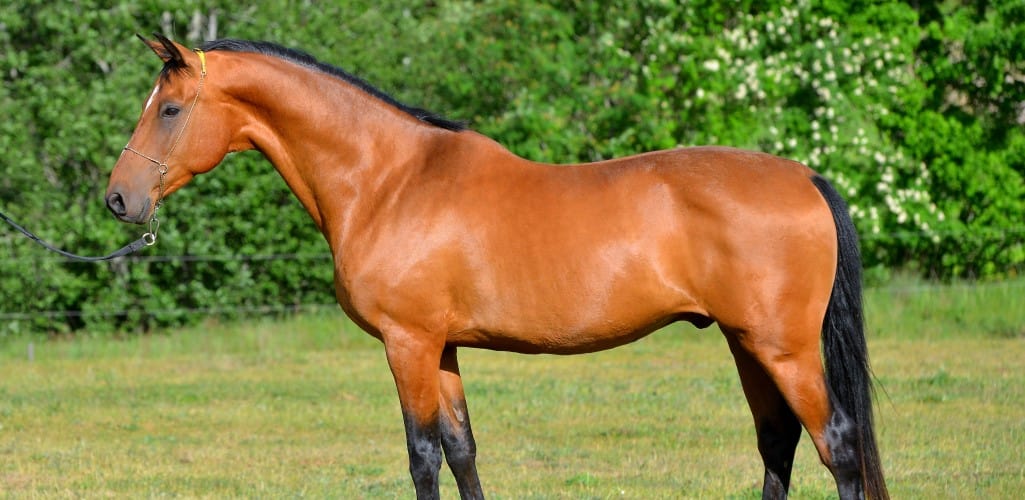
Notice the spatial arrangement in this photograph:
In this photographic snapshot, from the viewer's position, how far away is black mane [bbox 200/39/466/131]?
17.8ft

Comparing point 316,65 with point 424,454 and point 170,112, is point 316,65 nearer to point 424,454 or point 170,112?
point 170,112

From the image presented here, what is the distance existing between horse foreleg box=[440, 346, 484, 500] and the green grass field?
3.65 ft

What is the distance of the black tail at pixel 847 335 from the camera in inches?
202

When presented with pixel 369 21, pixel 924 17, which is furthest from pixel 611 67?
pixel 924 17

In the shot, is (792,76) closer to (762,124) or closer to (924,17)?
(762,124)

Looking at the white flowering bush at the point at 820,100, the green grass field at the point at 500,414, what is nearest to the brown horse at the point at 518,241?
the green grass field at the point at 500,414

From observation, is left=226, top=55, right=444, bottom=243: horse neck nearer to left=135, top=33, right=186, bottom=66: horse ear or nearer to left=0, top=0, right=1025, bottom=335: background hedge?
left=135, top=33, right=186, bottom=66: horse ear

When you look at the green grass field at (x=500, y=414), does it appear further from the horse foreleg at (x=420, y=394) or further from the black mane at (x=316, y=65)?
the black mane at (x=316, y=65)

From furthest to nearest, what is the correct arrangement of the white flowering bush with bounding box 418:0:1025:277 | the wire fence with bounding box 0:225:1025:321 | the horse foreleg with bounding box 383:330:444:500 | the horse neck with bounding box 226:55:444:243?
the white flowering bush with bounding box 418:0:1025:277 → the wire fence with bounding box 0:225:1025:321 → the horse neck with bounding box 226:55:444:243 → the horse foreleg with bounding box 383:330:444:500

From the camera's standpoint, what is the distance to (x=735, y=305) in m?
4.92

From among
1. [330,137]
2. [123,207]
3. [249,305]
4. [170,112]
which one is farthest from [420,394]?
[249,305]

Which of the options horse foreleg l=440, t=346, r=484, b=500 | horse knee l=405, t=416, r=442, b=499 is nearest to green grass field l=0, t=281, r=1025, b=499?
horse foreleg l=440, t=346, r=484, b=500

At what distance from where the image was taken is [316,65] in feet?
17.9

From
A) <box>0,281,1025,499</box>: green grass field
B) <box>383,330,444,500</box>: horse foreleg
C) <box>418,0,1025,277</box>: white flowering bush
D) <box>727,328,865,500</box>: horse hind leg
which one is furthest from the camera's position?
<box>418,0,1025,277</box>: white flowering bush
